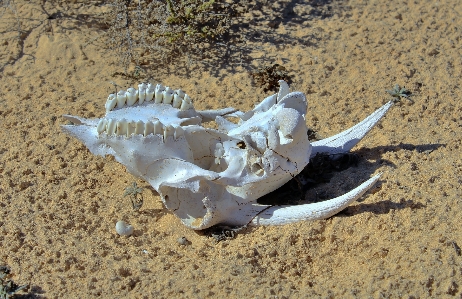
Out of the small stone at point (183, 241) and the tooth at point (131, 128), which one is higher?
the tooth at point (131, 128)

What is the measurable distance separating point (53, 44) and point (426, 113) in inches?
159

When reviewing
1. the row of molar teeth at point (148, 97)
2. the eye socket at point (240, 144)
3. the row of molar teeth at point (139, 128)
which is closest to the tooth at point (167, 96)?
the row of molar teeth at point (148, 97)

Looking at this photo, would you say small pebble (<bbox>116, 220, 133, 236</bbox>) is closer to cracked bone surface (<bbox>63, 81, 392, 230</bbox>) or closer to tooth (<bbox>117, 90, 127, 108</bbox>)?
cracked bone surface (<bbox>63, 81, 392, 230</bbox>)

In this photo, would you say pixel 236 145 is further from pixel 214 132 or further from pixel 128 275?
pixel 128 275

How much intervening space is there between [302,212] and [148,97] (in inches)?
53.7

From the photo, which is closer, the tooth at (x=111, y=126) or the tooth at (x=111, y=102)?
the tooth at (x=111, y=126)

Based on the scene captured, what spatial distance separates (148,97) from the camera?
4.03 meters

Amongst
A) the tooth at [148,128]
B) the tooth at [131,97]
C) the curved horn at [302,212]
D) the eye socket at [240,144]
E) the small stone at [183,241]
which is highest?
the tooth at [131,97]

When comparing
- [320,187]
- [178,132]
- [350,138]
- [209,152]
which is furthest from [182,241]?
[350,138]

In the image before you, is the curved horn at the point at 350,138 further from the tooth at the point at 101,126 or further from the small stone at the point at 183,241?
the tooth at the point at 101,126

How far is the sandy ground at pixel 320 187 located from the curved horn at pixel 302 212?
0.06 meters

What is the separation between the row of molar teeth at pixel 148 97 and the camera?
3967mm

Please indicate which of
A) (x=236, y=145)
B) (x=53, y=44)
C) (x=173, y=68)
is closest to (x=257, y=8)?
(x=173, y=68)

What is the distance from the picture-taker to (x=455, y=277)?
11.5ft
